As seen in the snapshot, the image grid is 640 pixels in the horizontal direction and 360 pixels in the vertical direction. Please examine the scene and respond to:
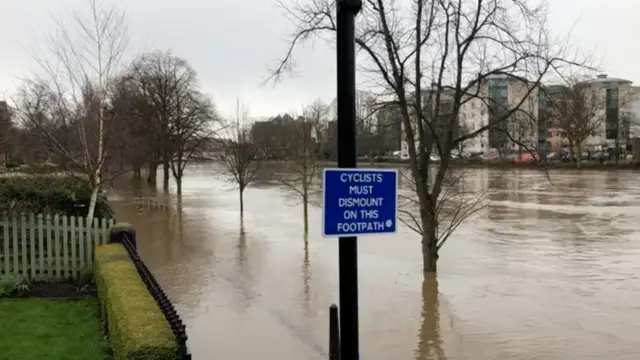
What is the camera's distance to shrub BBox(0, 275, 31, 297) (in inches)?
369

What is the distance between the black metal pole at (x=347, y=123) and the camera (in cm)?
362

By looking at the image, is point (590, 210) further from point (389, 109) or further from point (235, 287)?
point (235, 287)

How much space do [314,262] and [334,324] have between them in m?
11.3

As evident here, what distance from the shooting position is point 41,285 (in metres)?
10.1

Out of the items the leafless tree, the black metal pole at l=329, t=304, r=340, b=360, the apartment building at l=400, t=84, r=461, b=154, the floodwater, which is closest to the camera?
the black metal pole at l=329, t=304, r=340, b=360

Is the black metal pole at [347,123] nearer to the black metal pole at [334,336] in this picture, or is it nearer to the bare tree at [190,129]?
the black metal pole at [334,336]

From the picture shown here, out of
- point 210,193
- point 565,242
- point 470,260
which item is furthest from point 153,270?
point 210,193

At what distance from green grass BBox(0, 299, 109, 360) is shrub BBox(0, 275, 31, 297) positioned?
0.52m

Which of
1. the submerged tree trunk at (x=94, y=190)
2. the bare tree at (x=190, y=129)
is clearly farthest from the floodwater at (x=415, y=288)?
the bare tree at (x=190, y=129)

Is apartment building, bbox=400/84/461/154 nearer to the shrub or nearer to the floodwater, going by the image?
the floodwater

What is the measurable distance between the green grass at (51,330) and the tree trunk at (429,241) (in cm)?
770

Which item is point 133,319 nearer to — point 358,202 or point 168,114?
point 358,202

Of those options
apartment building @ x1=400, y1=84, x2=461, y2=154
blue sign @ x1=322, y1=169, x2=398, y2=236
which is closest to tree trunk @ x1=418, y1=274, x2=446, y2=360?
apartment building @ x1=400, y1=84, x2=461, y2=154

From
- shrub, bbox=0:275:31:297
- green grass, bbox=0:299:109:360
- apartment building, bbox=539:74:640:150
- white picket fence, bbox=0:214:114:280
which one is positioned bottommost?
green grass, bbox=0:299:109:360
